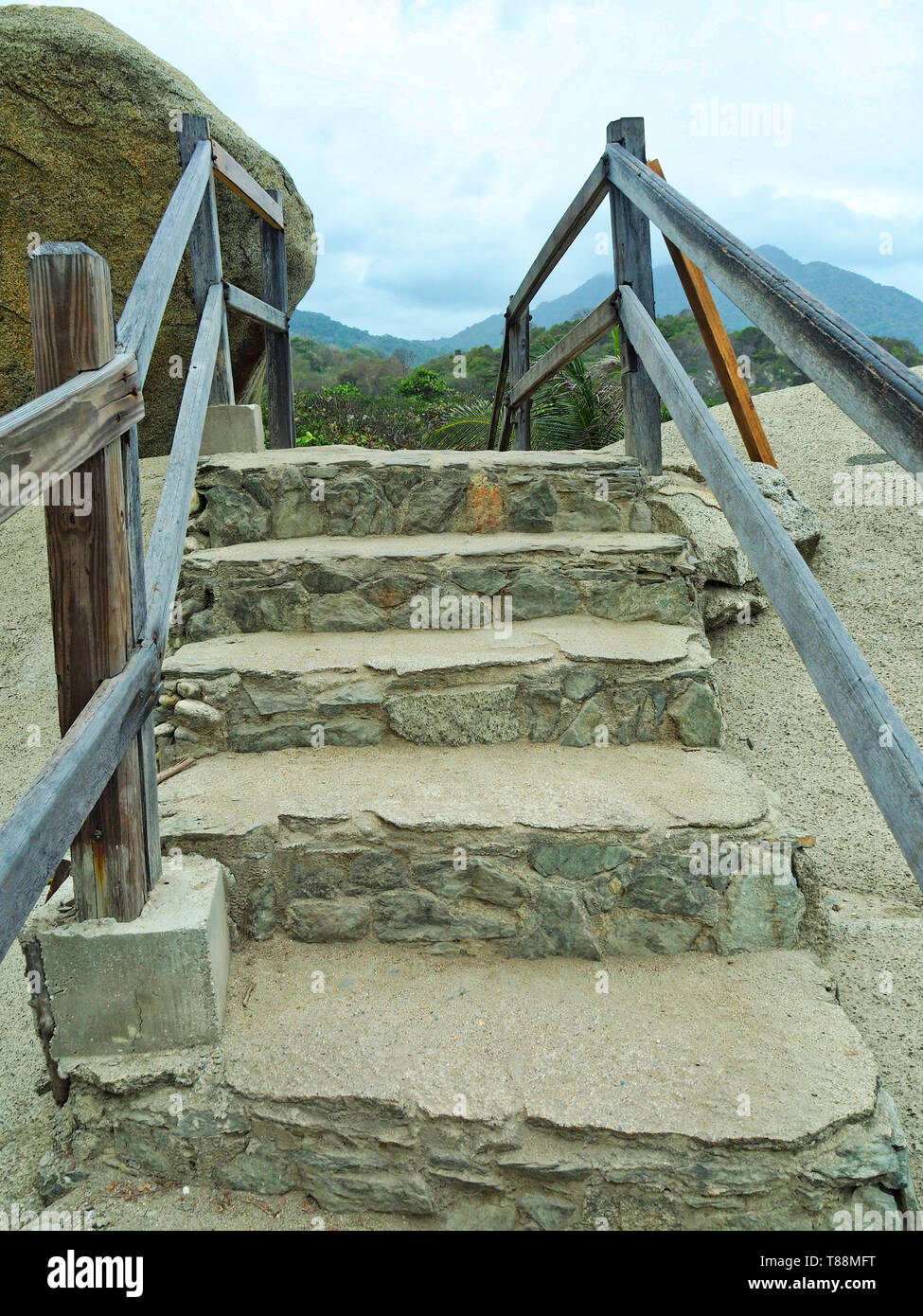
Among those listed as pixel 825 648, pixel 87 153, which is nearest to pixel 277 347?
pixel 87 153

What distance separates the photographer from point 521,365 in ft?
18.8

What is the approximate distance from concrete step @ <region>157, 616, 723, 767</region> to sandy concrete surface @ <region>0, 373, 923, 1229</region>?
2.18 ft

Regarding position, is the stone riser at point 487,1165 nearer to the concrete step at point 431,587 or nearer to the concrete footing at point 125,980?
the concrete footing at point 125,980

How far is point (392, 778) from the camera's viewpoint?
2143 millimetres

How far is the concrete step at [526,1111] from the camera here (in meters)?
1.49

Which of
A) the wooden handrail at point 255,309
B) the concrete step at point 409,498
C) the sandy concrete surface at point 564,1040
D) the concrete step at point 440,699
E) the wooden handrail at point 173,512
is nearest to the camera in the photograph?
the sandy concrete surface at point 564,1040

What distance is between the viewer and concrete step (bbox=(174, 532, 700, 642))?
271cm

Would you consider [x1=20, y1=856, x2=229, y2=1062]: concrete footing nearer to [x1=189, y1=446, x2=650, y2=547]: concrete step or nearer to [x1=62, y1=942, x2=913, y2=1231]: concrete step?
[x1=62, y1=942, x2=913, y2=1231]: concrete step

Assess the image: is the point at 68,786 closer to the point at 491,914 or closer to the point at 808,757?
the point at 491,914

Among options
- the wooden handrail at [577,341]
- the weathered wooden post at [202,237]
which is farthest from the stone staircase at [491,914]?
the weathered wooden post at [202,237]

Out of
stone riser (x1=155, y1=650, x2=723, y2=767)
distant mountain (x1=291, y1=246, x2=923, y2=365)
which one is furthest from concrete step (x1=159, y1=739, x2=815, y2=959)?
distant mountain (x1=291, y1=246, x2=923, y2=365)

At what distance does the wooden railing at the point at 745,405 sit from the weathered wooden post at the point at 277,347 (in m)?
1.60

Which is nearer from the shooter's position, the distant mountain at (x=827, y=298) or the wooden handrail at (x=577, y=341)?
the wooden handrail at (x=577, y=341)
